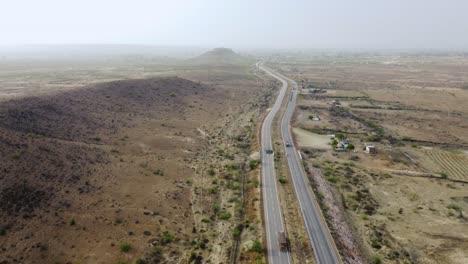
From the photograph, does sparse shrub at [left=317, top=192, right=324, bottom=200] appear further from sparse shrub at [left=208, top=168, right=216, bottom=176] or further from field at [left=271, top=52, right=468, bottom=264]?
sparse shrub at [left=208, top=168, right=216, bottom=176]

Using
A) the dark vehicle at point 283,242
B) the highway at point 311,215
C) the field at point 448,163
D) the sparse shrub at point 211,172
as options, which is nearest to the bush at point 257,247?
the dark vehicle at point 283,242

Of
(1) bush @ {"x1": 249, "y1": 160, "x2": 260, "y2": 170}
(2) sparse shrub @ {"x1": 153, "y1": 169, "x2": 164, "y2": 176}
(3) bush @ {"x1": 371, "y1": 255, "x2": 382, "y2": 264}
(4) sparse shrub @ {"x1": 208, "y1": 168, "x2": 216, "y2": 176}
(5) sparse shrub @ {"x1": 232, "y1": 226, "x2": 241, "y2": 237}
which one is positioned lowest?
(3) bush @ {"x1": 371, "y1": 255, "x2": 382, "y2": 264}

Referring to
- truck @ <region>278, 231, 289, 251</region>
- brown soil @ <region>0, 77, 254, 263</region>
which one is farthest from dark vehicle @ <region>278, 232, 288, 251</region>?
brown soil @ <region>0, 77, 254, 263</region>

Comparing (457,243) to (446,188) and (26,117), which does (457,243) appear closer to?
(446,188)

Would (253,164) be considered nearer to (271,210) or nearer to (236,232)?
(271,210)

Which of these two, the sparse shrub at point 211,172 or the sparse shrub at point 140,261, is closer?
the sparse shrub at point 140,261

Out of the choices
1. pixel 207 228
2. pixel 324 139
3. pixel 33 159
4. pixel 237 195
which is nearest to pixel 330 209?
pixel 237 195

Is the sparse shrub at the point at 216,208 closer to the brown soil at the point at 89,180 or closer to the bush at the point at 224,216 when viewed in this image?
the bush at the point at 224,216

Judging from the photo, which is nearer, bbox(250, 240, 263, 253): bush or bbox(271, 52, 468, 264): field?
bbox(250, 240, 263, 253): bush

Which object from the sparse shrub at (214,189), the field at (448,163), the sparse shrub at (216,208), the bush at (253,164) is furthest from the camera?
the bush at (253,164)

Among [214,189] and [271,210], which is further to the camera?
[214,189]

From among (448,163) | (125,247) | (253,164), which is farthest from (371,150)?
(125,247)
